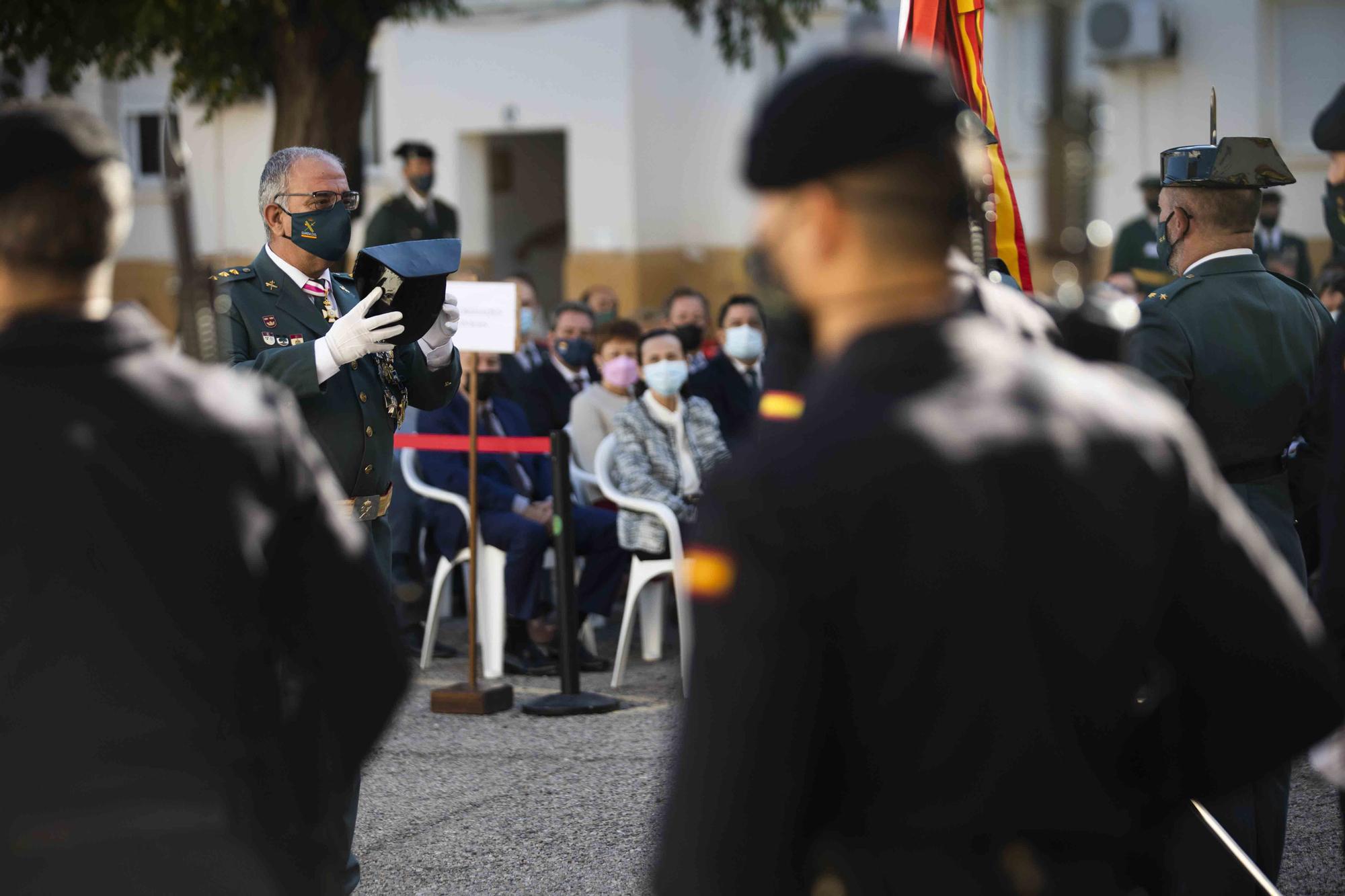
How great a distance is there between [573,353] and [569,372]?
0.20 metres

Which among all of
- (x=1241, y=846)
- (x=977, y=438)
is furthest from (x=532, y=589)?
(x=977, y=438)

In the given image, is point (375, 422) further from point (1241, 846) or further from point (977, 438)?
point (977, 438)

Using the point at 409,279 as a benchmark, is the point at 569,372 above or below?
below

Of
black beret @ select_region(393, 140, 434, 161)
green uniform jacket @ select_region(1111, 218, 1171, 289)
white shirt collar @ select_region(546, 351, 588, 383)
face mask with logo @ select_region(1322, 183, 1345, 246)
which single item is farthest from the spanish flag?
black beret @ select_region(393, 140, 434, 161)

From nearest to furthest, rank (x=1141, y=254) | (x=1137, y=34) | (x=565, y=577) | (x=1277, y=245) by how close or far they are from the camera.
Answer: (x=565, y=577)
(x=1277, y=245)
(x=1141, y=254)
(x=1137, y=34)

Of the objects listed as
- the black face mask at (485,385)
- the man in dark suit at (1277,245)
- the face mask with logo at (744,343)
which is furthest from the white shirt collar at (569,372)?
the man in dark suit at (1277,245)

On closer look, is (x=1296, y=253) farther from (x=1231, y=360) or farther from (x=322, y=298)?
(x=322, y=298)

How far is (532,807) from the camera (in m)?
5.82

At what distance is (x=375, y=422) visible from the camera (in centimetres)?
459

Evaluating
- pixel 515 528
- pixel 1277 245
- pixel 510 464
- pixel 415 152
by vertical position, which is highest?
pixel 415 152

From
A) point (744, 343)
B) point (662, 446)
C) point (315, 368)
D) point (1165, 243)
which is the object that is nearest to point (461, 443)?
point (662, 446)

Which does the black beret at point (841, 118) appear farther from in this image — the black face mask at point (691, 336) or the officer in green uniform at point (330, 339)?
the black face mask at point (691, 336)

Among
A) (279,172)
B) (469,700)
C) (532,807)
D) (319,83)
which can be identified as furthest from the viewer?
(319,83)

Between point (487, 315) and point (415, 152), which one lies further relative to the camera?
point (415, 152)
